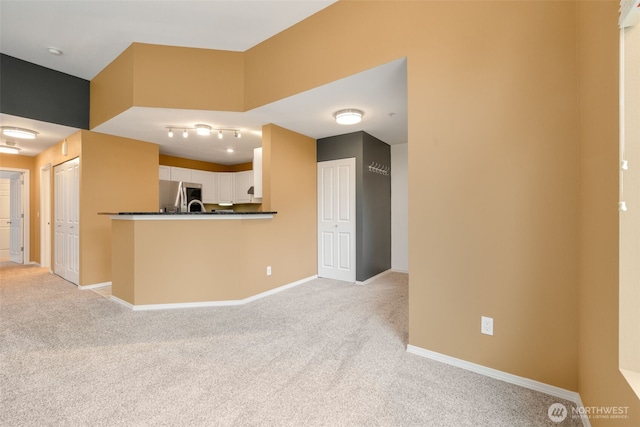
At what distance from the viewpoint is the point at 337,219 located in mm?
4465

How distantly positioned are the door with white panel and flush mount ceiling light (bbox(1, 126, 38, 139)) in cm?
56

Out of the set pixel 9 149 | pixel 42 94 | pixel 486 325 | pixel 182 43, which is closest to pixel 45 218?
pixel 9 149

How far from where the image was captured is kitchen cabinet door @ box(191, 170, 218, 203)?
6.24m

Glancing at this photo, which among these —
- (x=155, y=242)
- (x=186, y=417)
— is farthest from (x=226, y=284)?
(x=186, y=417)

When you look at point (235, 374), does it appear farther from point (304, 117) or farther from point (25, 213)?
point (25, 213)

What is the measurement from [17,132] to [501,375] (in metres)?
6.44

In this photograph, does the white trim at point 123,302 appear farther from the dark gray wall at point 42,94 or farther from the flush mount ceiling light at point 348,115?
the flush mount ceiling light at point 348,115

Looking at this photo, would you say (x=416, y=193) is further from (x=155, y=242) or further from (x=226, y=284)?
(x=155, y=242)

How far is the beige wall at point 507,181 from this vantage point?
1.45 m

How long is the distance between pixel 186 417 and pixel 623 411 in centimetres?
192

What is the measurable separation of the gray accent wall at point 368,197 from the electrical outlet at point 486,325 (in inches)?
95.3

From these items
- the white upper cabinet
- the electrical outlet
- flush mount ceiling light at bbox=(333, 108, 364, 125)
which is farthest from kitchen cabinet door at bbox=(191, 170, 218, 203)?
the electrical outlet

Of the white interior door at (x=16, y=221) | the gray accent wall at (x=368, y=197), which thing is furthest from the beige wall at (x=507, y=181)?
the white interior door at (x=16, y=221)

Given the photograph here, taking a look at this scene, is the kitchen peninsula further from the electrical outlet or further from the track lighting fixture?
the electrical outlet
